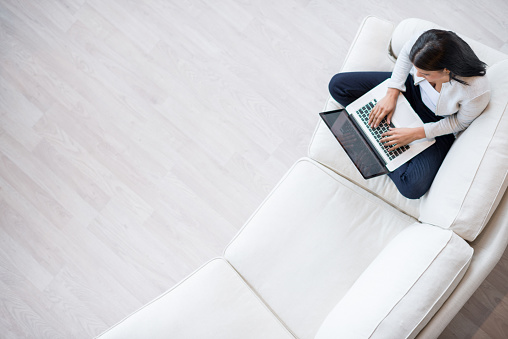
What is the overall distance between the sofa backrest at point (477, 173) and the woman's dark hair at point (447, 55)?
12 cm

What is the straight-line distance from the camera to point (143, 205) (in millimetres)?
1809

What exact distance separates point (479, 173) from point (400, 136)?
11.6 inches

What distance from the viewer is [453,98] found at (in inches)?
47.3

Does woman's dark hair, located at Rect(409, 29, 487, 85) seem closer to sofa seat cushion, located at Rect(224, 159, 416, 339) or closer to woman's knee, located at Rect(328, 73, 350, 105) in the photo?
woman's knee, located at Rect(328, 73, 350, 105)

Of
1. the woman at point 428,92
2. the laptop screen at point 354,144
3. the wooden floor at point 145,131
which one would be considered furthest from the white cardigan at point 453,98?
the wooden floor at point 145,131

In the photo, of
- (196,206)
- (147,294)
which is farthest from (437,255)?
(147,294)

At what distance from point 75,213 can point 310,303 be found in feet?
4.20

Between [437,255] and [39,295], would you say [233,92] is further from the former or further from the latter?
[39,295]

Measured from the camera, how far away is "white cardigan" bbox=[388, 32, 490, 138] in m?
1.14

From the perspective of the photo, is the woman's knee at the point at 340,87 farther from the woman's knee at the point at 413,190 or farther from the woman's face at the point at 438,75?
the woman's knee at the point at 413,190

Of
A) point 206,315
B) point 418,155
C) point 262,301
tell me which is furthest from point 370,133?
point 206,315

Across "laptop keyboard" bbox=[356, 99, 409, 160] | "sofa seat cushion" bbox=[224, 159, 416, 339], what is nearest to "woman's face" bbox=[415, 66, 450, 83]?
"laptop keyboard" bbox=[356, 99, 409, 160]

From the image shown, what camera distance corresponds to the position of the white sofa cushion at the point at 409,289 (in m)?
1.04

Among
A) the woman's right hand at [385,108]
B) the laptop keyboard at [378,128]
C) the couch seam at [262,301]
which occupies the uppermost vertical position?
the woman's right hand at [385,108]
